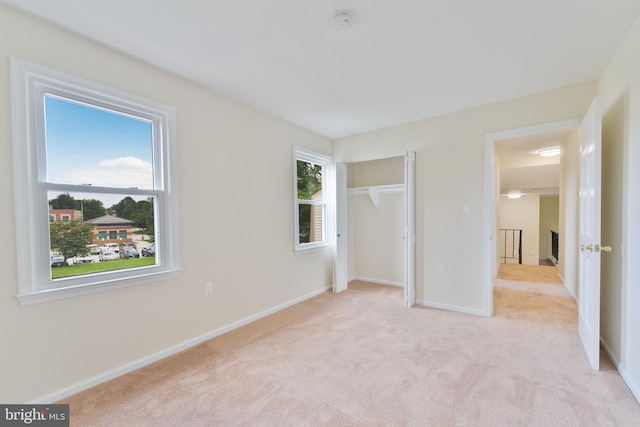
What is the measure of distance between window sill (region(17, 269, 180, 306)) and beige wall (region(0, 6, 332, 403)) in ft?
0.14

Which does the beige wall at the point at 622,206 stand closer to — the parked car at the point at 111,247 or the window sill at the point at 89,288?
the window sill at the point at 89,288

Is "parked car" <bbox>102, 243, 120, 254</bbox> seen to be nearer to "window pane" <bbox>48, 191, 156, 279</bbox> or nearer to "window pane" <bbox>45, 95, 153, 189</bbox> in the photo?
"window pane" <bbox>48, 191, 156, 279</bbox>

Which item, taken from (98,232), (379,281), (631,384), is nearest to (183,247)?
(98,232)

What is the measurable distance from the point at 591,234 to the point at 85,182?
12.6ft

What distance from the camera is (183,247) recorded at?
8.32 feet

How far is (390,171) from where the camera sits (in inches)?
186

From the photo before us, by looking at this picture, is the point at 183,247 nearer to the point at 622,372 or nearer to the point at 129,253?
the point at 129,253

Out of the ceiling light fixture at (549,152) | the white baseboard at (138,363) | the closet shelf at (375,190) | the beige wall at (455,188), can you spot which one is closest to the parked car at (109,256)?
the white baseboard at (138,363)

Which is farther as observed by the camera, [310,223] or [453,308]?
[310,223]

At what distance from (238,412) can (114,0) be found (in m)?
2.56

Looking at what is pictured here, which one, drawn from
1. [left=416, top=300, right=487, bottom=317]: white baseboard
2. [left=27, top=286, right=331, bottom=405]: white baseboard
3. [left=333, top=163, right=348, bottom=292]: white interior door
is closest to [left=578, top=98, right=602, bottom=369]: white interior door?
[left=416, top=300, right=487, bottom=317]: white baseboard

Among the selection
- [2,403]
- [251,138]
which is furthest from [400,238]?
[2,403]

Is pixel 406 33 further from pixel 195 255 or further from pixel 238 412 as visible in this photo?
pixel 238 412

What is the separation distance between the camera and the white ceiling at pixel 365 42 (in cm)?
167
